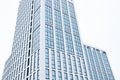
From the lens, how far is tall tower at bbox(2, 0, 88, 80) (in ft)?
269

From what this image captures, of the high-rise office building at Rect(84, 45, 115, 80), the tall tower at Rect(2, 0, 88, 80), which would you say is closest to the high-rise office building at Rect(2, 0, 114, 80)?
the tall tower at Rect(2, 0, 88, 80)

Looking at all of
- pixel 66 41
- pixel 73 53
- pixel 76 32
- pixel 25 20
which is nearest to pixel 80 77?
pixel 73 53

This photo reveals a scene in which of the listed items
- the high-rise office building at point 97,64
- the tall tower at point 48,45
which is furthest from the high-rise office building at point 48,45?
the high-rise office building at point 97,64

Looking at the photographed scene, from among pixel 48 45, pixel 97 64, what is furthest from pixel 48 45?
pixel 97 64

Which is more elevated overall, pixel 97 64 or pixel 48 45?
pixel 97 64

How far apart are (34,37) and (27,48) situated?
21.5ft

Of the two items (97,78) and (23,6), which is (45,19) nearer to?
(23,6)

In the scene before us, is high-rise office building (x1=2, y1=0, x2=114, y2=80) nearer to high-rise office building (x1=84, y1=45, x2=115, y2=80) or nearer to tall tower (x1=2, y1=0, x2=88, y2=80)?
tall tower (x1=2, y1=0, x2=88, y2=80)

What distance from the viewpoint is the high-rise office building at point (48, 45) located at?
3231 inches

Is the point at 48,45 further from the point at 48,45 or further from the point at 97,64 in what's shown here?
the point at 97,64

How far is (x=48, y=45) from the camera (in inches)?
3447

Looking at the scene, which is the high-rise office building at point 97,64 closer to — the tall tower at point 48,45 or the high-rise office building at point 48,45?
the high-rise office building at point 48,45

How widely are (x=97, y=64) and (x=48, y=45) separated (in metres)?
61.3

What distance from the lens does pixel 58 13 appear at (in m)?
106
